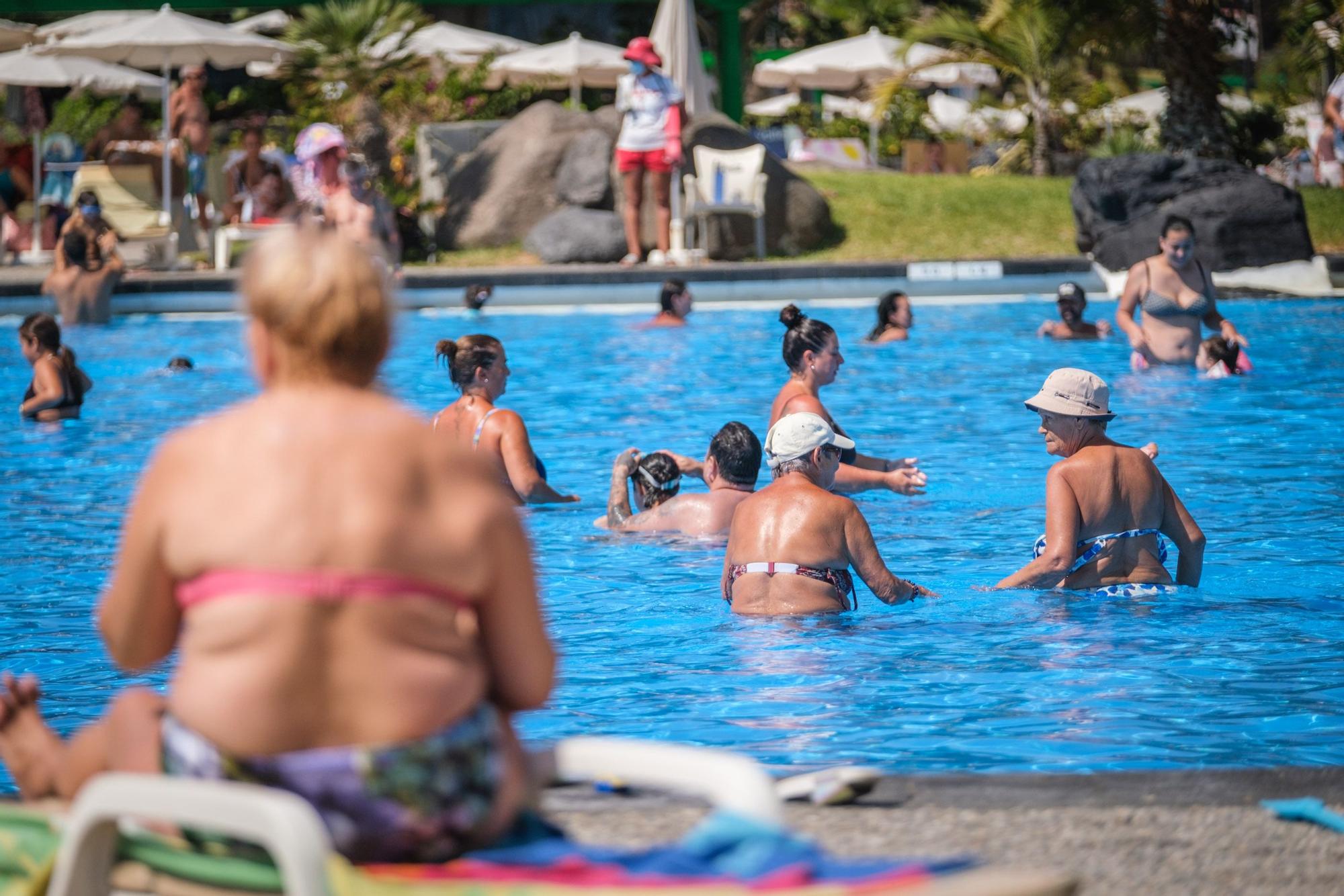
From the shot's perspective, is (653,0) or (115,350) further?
(653,0)

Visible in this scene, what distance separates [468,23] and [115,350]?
19.5 m

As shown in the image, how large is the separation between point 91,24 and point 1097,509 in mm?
22833

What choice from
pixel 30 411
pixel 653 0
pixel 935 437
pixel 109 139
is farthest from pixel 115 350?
pixel 653 0

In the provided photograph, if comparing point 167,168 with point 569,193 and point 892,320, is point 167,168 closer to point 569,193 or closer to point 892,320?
point 569,193

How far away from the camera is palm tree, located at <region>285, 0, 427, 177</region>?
71.0ft

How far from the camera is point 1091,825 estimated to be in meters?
3.51

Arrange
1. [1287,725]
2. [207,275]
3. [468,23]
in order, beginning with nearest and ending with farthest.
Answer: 1. [1287,725]
2. [207,275]
3. [468,23]

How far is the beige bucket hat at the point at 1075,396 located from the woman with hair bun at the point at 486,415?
2838 mm

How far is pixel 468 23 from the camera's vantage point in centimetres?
3406

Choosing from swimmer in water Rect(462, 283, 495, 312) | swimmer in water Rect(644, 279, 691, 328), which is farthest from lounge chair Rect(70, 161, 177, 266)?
swimmer in water Rect(644, 279, 691, 328)

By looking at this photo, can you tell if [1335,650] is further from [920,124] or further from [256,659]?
[920,124]


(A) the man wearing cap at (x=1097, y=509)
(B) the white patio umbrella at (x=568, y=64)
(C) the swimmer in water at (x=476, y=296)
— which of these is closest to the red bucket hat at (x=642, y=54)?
(C) the swimmer in water at (x=476, y=296)

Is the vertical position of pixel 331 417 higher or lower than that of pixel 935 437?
higher

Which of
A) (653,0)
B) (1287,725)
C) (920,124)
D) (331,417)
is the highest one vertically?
(653,0)
